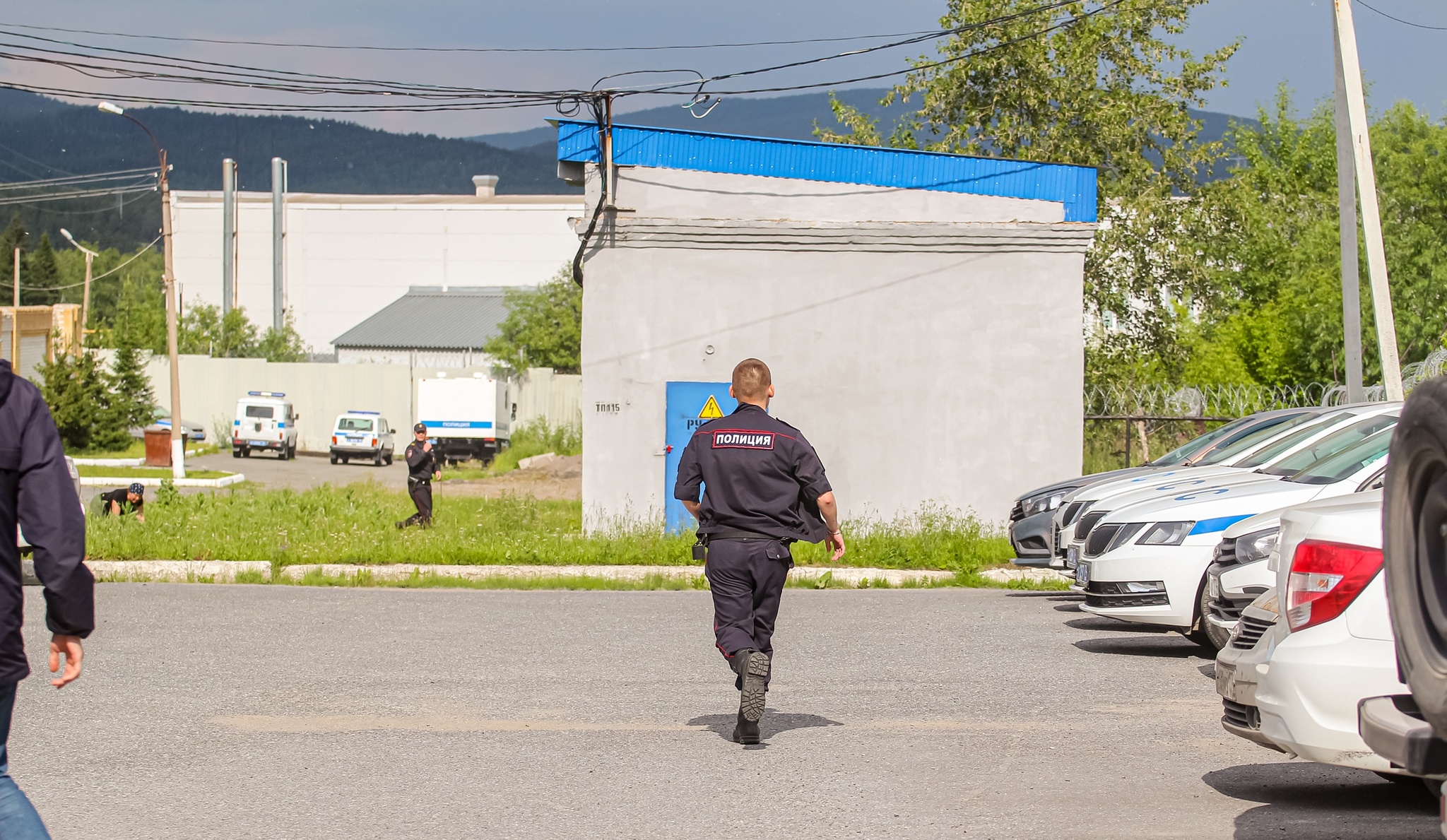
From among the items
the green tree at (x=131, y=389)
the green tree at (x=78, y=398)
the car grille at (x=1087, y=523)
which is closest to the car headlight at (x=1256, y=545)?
the car grille at (x=1087, y=523)

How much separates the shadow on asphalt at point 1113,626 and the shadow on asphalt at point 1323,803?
4393 mm

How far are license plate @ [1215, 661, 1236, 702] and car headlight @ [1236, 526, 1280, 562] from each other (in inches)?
105

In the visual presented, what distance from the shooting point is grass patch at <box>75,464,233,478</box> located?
3475 centimetres

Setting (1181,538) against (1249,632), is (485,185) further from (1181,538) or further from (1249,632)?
(1249,632)

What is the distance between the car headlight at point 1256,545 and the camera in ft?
27.8

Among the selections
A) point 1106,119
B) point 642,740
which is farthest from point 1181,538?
point 1106,119

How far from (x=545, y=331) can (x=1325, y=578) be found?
2116 inches

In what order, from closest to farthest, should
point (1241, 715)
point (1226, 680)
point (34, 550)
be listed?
point (34, 550) < point (1241, 715) < point (1226, 680)

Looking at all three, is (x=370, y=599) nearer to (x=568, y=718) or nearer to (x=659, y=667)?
(x=659, y=667)

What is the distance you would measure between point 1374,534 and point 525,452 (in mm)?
40272

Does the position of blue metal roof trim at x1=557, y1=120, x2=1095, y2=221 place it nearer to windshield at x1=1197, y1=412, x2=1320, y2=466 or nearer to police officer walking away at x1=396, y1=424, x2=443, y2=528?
police officer walking away at x1=396, y1=424, x2=443, y2=528

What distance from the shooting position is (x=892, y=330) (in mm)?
19125

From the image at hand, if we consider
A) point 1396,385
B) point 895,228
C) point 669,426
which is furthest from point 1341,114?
point 669,426

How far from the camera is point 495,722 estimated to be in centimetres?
764
